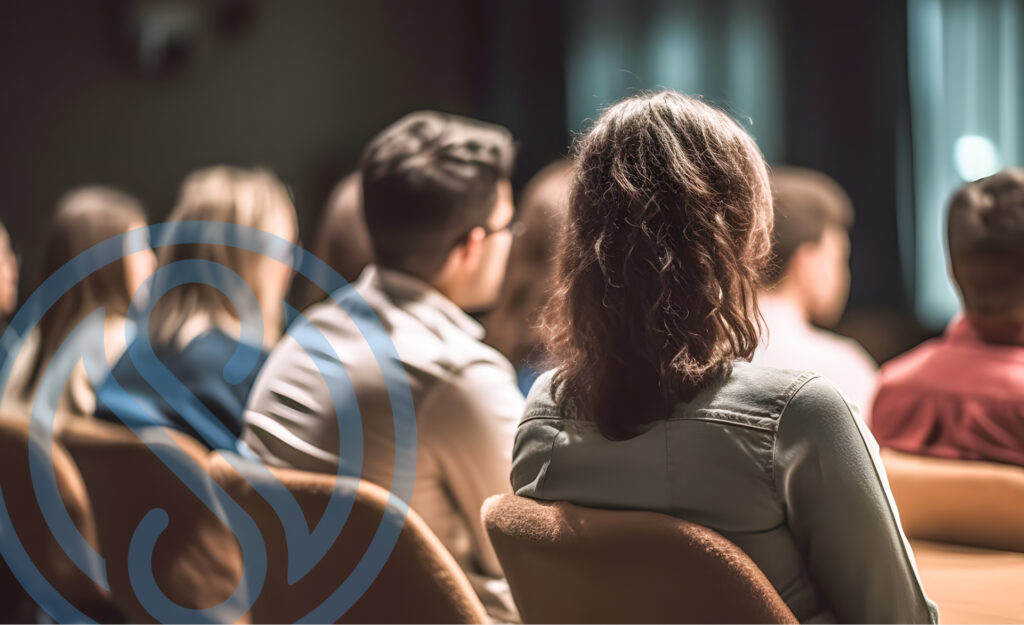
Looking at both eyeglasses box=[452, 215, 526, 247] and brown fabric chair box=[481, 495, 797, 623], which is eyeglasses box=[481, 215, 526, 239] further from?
brown fabric chair box=[481, 495, 797, 623]

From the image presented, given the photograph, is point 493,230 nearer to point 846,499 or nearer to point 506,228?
point 506,228

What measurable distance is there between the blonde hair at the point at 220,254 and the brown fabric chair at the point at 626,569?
4.11 ft

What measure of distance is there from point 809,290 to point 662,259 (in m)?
1.57

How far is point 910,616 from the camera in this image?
40.2 inches

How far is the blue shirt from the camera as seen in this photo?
6.07ft

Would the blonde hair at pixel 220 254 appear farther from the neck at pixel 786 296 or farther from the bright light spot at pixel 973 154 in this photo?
the bright light spot at pixel 973 154

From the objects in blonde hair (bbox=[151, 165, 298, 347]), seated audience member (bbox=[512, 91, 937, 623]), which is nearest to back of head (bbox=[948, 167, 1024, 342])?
seated audience member (bbox=[512, 91, 937, 623])

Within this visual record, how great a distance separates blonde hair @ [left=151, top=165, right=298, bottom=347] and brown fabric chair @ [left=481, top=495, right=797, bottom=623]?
1254 mm

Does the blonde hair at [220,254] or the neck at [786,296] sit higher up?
the blonde hair at [220,254]

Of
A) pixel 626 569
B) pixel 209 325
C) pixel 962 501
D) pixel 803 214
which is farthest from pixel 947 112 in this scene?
pixel 626 569

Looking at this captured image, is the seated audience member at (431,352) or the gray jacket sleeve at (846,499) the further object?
the seated audience member at (431,352)

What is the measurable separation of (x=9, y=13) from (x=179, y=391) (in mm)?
3193

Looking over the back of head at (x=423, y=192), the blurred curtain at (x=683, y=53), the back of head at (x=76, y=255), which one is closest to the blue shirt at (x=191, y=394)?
the back of head at (x=423, y=192)

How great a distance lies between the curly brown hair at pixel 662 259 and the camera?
1.08m
